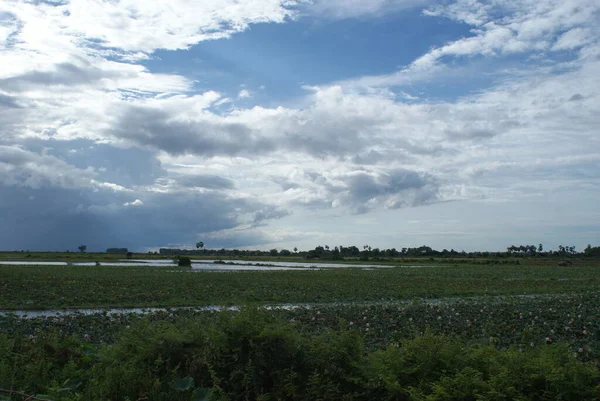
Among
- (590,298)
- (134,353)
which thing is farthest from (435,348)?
(590,298)

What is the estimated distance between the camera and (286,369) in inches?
259

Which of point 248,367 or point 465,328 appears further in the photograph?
point 465,328

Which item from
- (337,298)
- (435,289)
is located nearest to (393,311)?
(337,298)

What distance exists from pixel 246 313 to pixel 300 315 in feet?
29.6

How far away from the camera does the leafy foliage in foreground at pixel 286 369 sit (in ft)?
18.1

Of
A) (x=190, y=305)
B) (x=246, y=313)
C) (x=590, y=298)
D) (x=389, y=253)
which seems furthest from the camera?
(x=389, y=253)

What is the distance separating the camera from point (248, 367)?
21.6 ft

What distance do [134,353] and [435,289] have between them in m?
24.3

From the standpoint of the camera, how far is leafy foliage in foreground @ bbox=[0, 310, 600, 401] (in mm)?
5508

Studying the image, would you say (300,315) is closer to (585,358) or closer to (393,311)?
(393,311)

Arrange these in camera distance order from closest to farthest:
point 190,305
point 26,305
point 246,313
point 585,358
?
point 246,313 < point 585,358 < point 26,305 < point 190,305

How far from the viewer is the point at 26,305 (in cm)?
1917

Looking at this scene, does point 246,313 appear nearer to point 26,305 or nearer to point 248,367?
point 248,367

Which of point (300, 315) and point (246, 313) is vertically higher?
point (246, 313)
